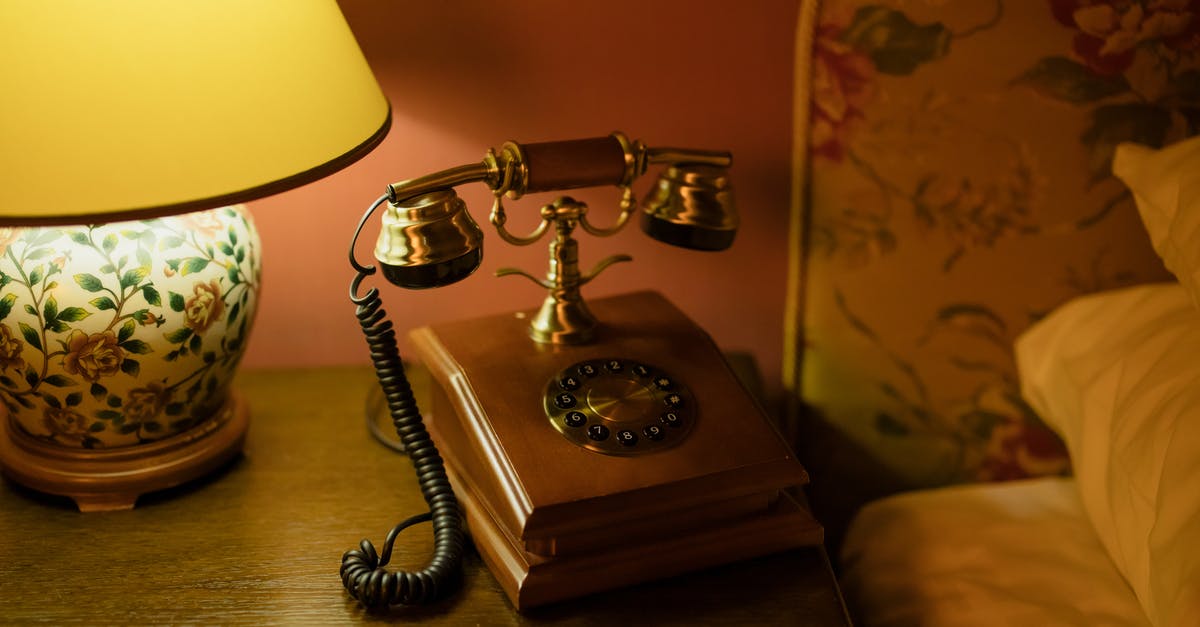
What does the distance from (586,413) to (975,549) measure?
380 mm

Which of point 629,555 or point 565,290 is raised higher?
point 565,290

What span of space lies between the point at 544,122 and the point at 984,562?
1.87 feet

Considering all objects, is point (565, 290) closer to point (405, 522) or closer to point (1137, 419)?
point (405, 522)

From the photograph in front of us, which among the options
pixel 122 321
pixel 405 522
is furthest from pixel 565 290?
pixel 122 321

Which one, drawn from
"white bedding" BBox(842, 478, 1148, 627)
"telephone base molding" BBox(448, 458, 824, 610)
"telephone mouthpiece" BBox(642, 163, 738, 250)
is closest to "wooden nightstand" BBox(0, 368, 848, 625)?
"telephone base molding" BBox(448, 458, 824, 610)

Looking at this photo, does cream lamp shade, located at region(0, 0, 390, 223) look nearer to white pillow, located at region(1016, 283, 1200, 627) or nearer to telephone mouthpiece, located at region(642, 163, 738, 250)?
telephone mouthpiece, located at region(642, 163, 738, 250)

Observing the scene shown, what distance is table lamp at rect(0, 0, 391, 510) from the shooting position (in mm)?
609

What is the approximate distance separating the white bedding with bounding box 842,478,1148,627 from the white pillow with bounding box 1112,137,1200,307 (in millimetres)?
237

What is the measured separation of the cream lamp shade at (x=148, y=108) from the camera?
607mm

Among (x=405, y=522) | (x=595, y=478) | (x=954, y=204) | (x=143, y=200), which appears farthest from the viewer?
(x=954, y=204)

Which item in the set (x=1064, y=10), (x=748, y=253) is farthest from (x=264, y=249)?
(x=1064, y=10)

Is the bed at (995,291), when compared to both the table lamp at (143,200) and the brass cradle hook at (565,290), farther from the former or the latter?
the table lamp at (143,200)

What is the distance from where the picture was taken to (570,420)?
2.51 ft

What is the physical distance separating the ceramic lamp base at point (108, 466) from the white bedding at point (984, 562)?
0.58 metres
